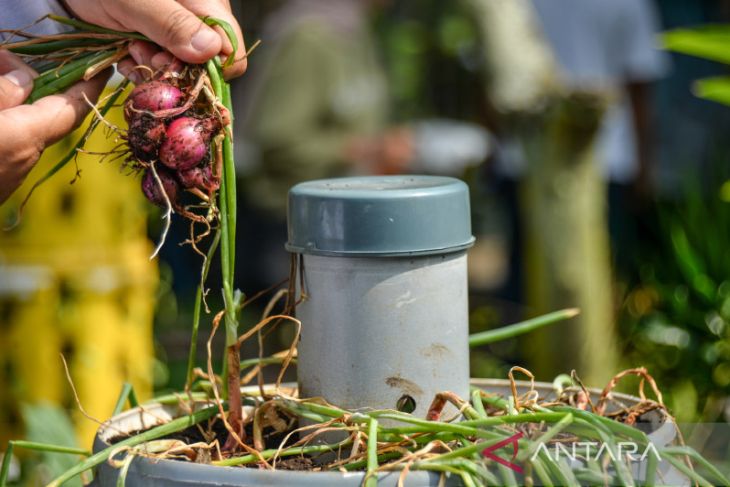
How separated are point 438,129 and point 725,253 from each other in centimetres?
301

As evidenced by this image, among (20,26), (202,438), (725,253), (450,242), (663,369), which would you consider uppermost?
(20,26)

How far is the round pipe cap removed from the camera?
1.20m

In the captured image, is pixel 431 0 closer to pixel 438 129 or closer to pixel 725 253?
pixel 438 129

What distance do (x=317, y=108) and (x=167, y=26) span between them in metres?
4.04

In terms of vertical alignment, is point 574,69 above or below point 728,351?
above

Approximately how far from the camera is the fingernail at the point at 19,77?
1.35 meters

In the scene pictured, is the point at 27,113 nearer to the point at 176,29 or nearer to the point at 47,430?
the point at 176,29

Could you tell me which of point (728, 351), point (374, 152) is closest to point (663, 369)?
point (728, 351)

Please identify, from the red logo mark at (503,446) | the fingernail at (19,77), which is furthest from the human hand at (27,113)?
the red logo mark at (503,446)

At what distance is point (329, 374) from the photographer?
1271 millimetres

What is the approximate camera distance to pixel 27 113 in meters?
1.33

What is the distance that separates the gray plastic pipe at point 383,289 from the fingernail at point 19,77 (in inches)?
16.3

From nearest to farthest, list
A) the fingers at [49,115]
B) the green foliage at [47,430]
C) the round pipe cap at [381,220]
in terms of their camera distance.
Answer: the round pipe cap at [381,220], the fingers at [49,115], the green foliage at [47,430]

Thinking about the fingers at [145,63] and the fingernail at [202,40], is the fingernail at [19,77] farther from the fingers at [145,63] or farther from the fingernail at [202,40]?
the fingernail at [202,40]
